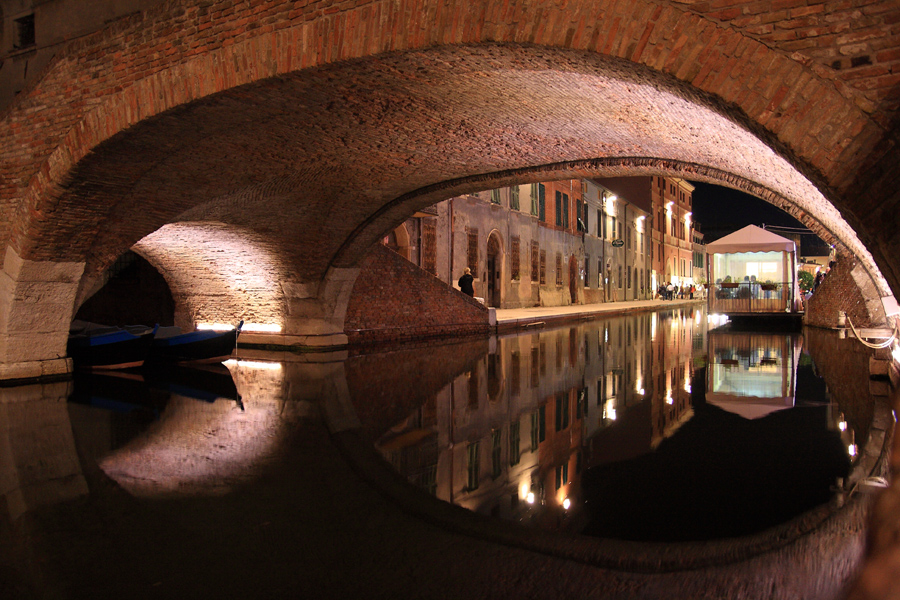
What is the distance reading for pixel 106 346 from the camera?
9.41 meters

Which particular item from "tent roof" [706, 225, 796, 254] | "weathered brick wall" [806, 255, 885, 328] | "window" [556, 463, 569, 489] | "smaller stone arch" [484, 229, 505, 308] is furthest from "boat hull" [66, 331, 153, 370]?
"tent roof" [706, 225, 796, 254]

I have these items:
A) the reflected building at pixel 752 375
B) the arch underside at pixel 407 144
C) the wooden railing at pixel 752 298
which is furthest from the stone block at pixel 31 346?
the wooden railing at pixel 752 298

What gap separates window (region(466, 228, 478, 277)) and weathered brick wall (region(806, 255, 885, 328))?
10538 mm

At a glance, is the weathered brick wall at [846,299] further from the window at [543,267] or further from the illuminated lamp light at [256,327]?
the window at [543,267]

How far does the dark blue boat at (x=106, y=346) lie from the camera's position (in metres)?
9.27

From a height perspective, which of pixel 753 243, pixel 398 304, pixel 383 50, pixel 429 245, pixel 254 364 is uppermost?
pixel 383 50

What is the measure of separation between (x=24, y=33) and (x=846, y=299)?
15.9 metres

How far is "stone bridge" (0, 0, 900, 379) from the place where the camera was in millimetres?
3398

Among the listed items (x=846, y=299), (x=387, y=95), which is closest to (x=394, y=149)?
(x=387, y=95)

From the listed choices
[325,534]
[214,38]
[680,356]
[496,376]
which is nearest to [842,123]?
[325,534]

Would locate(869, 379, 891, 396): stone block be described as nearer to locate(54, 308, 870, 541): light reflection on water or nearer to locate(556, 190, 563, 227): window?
locate(54, 308, 870, 541): light reflection on water

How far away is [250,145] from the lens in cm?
733

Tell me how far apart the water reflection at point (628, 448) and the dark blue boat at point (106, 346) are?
5082 mm

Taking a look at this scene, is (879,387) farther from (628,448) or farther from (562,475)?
(562,475)
